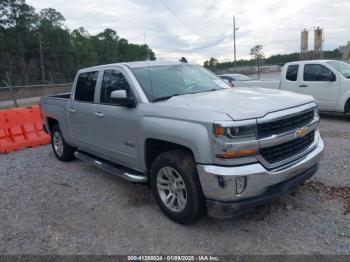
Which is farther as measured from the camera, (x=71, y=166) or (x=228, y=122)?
(x=71, y=166)

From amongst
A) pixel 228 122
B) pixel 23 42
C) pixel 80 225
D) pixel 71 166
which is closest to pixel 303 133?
pixel 228 122

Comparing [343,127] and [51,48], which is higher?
[51,48]

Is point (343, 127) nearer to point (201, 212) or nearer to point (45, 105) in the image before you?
point (201, 212)

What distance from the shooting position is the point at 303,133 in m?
3.78

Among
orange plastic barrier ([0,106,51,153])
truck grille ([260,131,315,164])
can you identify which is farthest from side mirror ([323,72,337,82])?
orange plastic barrier ([0,106,51,153])

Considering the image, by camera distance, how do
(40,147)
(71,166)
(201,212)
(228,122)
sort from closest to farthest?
(228,122) → (201,212) → (71,166) → (40,147)

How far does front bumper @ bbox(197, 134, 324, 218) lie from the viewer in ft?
10.6

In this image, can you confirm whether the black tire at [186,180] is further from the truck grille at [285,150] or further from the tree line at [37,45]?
the tree line at [37,45]

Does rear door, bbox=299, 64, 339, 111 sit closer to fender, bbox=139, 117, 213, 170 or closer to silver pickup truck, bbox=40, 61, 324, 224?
silver pickup truck, bbox=40, 61, 324, 224

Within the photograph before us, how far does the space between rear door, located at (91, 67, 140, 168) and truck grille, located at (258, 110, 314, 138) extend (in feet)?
5.30

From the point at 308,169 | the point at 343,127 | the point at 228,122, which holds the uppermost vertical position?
the point at 228,122

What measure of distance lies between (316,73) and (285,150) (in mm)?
7340

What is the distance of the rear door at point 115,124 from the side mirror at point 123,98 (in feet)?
0.23

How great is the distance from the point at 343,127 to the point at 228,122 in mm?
6804
